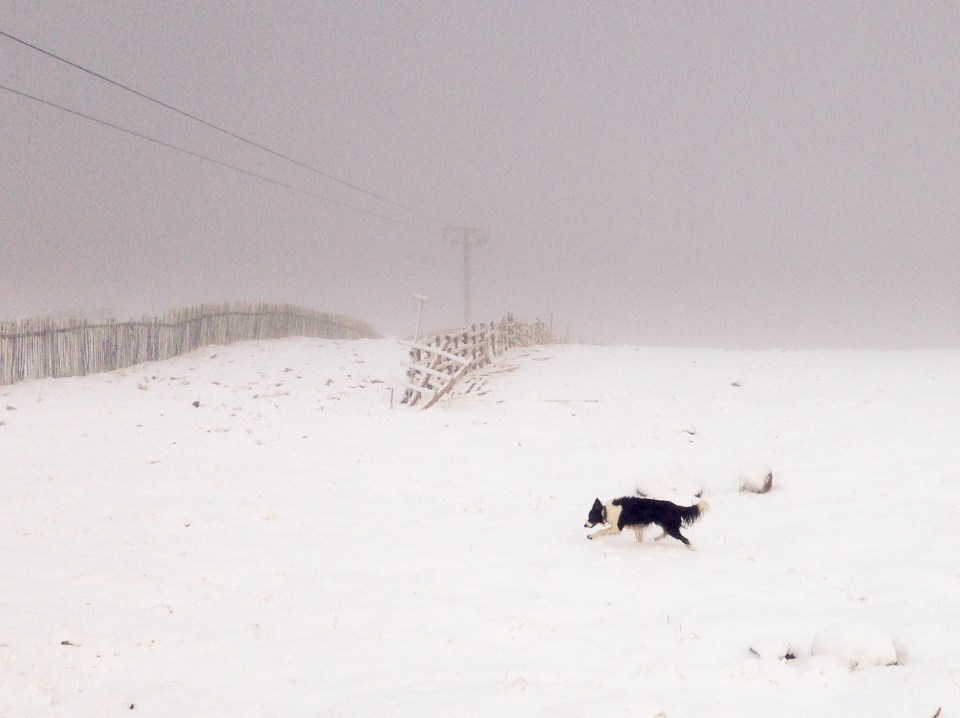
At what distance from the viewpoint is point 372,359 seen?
19641 millimetres

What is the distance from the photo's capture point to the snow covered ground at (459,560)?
14.0 ft

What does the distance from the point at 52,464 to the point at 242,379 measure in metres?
6.65

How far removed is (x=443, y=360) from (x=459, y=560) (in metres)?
9.95

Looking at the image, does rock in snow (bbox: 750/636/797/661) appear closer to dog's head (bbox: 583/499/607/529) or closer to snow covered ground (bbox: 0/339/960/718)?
snow covered ground (bbox: 0/339/960/718)

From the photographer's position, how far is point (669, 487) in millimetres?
9281

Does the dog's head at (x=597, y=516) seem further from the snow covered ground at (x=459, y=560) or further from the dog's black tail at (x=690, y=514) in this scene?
the dog's black tail at (x=690, y=514)

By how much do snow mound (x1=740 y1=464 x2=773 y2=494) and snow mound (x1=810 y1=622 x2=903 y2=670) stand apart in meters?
5.11

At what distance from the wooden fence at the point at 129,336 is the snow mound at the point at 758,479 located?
12.9m

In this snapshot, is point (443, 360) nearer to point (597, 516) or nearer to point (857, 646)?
point (597, 516)

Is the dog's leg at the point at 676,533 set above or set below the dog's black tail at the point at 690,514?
below

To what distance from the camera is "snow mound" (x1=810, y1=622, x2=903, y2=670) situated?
4332mm

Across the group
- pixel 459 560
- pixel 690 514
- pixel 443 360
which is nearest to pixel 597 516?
pixel 690 514

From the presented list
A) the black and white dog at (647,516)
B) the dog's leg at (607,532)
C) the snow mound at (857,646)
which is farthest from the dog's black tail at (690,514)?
the snow mound at (857,646)

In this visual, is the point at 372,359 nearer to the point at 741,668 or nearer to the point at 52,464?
the point at 52,464
